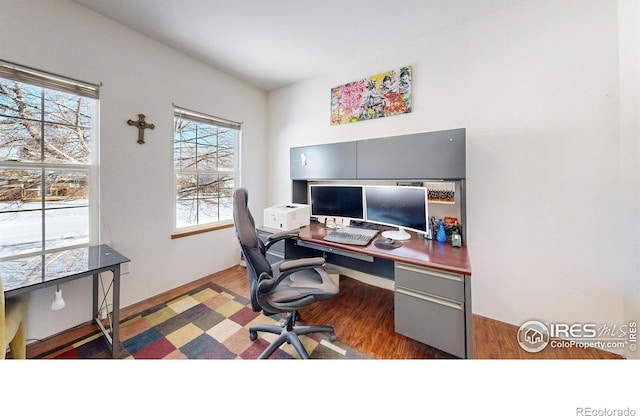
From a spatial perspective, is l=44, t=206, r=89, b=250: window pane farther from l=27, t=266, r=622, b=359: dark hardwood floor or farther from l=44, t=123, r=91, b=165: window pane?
l=27, t=266, r=622, b=359: dark hardwood floor

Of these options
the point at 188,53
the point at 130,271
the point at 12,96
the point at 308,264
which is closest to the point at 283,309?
the point at 308,264

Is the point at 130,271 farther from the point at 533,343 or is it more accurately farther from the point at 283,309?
the point at 533,343

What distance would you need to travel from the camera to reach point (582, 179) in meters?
1.55

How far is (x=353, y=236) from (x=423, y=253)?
58 centimetres

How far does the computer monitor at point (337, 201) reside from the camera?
7.07 feet

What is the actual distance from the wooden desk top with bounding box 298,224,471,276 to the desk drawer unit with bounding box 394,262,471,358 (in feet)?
0.17

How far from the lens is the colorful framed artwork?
221cm

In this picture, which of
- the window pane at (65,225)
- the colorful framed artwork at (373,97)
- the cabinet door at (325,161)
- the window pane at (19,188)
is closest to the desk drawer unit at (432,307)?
the cabinet door at (325,161)

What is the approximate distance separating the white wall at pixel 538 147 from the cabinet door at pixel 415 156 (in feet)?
1.40

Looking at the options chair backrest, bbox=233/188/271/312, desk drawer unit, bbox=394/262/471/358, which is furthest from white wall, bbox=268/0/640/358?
chair backrest, bbox=233/188/271/312

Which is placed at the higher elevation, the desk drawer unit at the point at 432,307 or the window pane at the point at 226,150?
the window pane at the point at 226,150

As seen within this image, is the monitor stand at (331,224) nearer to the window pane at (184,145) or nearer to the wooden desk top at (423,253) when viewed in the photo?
the wooden desk top at (423,253)
